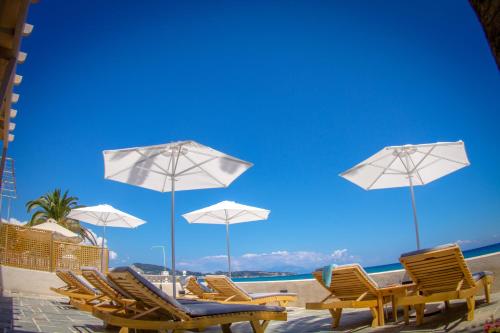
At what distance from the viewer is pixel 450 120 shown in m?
45.2

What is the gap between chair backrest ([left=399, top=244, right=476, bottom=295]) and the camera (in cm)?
374

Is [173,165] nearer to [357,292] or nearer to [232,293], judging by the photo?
[232,293]

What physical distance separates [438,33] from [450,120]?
1884cm

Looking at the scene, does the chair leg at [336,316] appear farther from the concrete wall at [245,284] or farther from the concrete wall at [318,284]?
the concrete wall at [245,284]

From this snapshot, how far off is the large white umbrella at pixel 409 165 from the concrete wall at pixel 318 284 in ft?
3.19

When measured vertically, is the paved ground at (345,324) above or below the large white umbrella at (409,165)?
below

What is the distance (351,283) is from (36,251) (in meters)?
10.8

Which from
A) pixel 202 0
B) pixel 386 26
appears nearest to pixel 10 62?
pixel 202 0

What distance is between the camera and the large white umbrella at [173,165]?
6930 millimetres

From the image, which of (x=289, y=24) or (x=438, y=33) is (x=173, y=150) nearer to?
(x=289, y=24)

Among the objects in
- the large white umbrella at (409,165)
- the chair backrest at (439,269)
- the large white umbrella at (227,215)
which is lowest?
the chair backrest at (439,269)

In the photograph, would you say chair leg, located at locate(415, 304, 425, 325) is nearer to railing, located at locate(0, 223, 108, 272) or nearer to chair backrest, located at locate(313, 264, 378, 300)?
chair backrest, located at locate(313, 264, 378, 300)

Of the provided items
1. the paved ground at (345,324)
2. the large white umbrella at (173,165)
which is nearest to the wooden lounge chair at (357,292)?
the paved ground at (345,324)

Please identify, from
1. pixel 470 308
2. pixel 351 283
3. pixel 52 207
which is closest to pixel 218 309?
pixel 351 283
